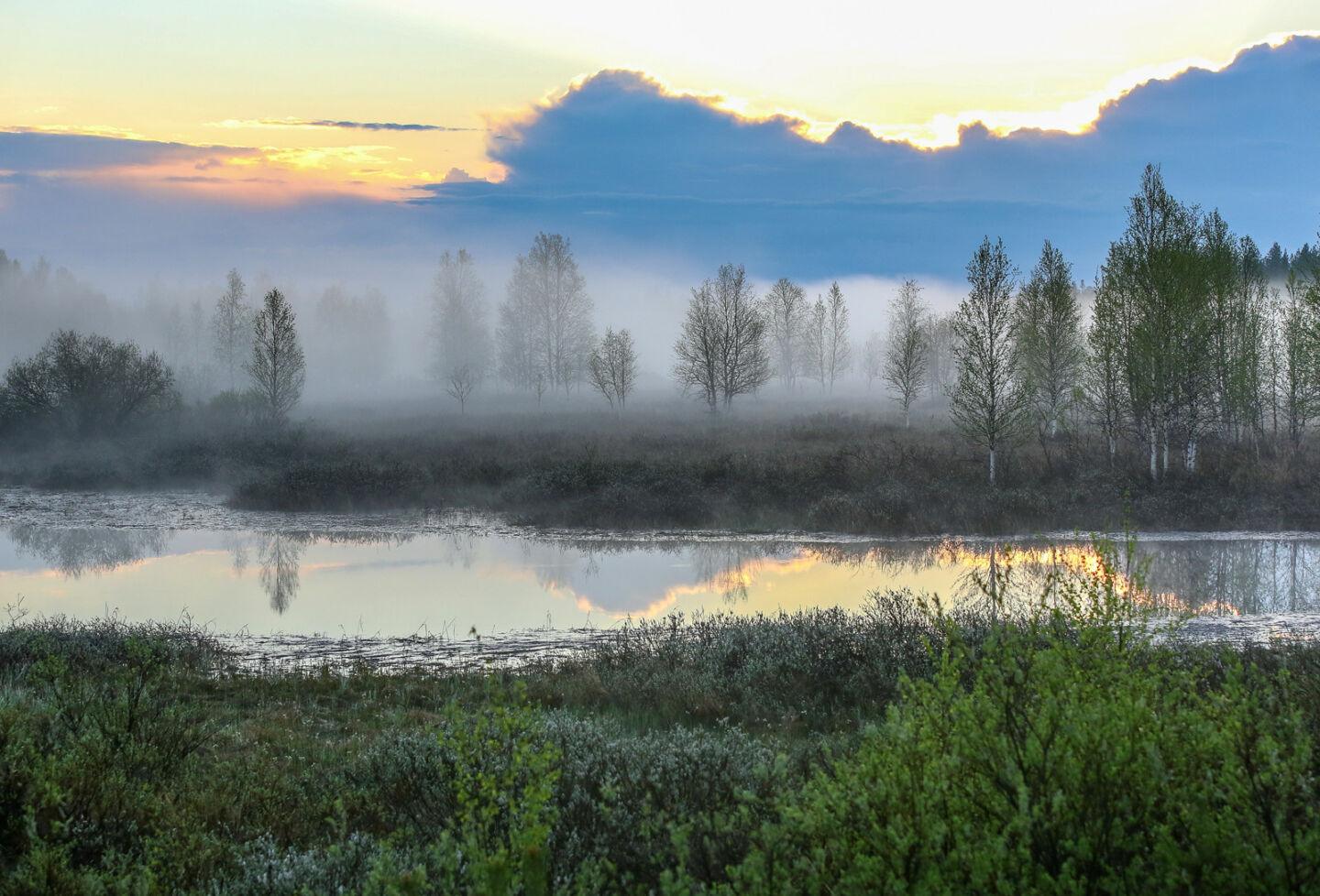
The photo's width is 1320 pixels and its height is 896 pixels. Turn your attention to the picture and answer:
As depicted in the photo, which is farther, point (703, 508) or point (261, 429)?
point (261, 429)

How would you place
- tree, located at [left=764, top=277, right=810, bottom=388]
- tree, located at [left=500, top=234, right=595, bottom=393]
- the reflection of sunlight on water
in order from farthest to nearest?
tree, located at [left=764, top=277, right=810, bottom=388]
tree, located at [left=500, top=234, right=595, bottom=393]
the reflection of sunlight on water

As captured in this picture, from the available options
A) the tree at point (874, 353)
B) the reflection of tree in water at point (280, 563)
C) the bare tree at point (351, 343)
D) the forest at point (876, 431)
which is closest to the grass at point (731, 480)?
the forest at point (876, 431)

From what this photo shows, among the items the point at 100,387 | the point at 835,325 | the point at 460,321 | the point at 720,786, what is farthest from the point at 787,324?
the point at 720,786

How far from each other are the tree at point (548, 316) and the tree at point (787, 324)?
1876 cm

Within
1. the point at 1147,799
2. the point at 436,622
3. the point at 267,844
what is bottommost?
the point at 436,622

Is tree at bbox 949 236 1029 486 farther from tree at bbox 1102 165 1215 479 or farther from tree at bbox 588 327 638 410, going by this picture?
tree at bbox 588 327 638 410

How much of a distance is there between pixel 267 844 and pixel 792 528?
70.7 feet

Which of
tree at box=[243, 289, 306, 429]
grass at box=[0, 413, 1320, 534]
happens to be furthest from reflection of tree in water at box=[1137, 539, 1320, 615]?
tree at box=[243, 289, 306, 429]

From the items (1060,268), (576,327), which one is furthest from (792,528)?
(576,327)

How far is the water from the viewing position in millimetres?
14320

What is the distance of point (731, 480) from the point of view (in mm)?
28938

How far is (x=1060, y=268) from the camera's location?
143 ft

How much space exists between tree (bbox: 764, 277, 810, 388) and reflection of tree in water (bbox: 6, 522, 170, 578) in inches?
2556

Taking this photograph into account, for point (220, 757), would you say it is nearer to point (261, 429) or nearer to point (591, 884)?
point (591, 884)
